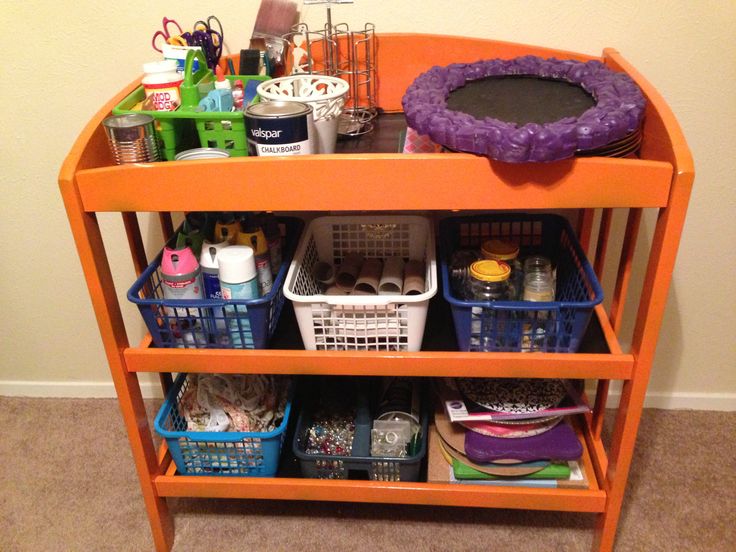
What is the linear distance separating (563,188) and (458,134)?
16 centimetres

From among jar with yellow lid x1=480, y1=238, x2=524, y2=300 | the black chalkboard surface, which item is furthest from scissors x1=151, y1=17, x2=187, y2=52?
jar with yellow lid x1=480, y1=238, x2=524, y2=300

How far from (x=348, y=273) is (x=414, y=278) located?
0.43 ft

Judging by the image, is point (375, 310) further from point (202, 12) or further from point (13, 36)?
point (13, 36)

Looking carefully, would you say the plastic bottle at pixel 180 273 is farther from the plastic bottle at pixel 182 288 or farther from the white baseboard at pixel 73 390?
the white baseboard at pixel 73 390

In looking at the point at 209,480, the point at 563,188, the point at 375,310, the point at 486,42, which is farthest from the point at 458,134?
the point at 209,480

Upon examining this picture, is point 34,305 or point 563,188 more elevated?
point 563,188

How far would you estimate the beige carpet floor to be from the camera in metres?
1.25

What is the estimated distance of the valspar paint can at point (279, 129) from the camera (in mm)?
865

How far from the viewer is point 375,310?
989 mm

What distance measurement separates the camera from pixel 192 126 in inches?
39.3

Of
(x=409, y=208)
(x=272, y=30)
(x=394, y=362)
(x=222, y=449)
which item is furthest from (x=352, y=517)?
(x=272, y=30)

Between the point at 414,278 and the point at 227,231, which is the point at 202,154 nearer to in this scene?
the point at 227,231

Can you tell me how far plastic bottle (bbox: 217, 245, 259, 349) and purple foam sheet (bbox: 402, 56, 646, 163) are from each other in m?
0.32

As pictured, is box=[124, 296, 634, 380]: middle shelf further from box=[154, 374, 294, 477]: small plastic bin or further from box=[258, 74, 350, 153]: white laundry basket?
box=[258, 74, 350, 153]: white laundry basket
